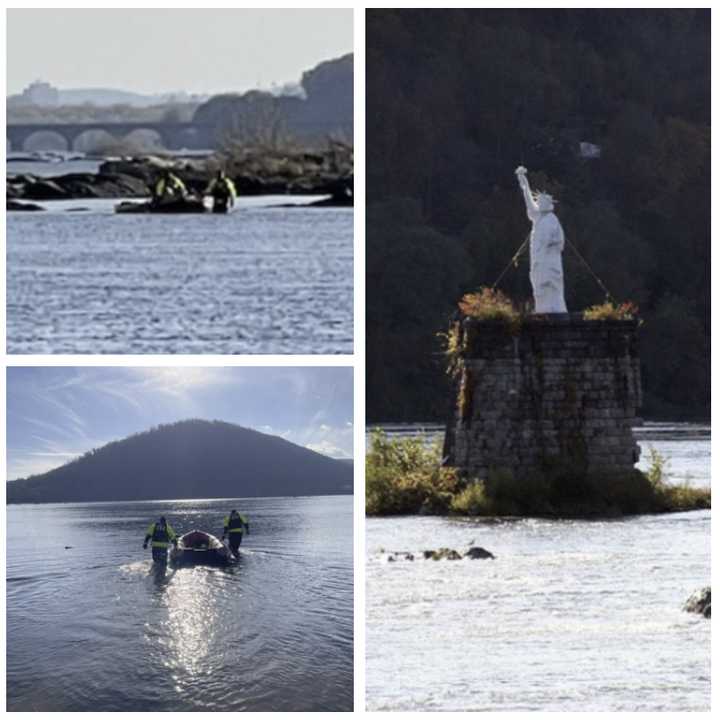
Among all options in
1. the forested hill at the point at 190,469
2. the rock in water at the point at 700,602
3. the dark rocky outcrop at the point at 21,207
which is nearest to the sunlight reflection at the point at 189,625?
the forested hill at the point at 190,469

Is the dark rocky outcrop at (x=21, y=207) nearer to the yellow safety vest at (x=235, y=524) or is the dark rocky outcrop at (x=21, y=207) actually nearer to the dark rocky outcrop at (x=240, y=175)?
the dark rocky outcrop at (x=240, y=175)

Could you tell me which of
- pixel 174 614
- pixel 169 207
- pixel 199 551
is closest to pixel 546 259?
pixel 199 551

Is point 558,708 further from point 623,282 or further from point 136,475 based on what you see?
point 623,282

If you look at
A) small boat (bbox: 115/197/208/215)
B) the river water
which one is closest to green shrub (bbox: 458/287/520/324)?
the river water

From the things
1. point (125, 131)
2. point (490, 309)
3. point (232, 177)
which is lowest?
point (490, 309)

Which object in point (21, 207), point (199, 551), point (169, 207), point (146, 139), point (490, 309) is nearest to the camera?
point (199, 551)

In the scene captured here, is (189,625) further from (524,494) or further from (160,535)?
(524,494)

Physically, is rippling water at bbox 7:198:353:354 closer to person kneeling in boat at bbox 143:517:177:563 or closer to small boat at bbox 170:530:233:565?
small boat at bbox 170:530:233:565
